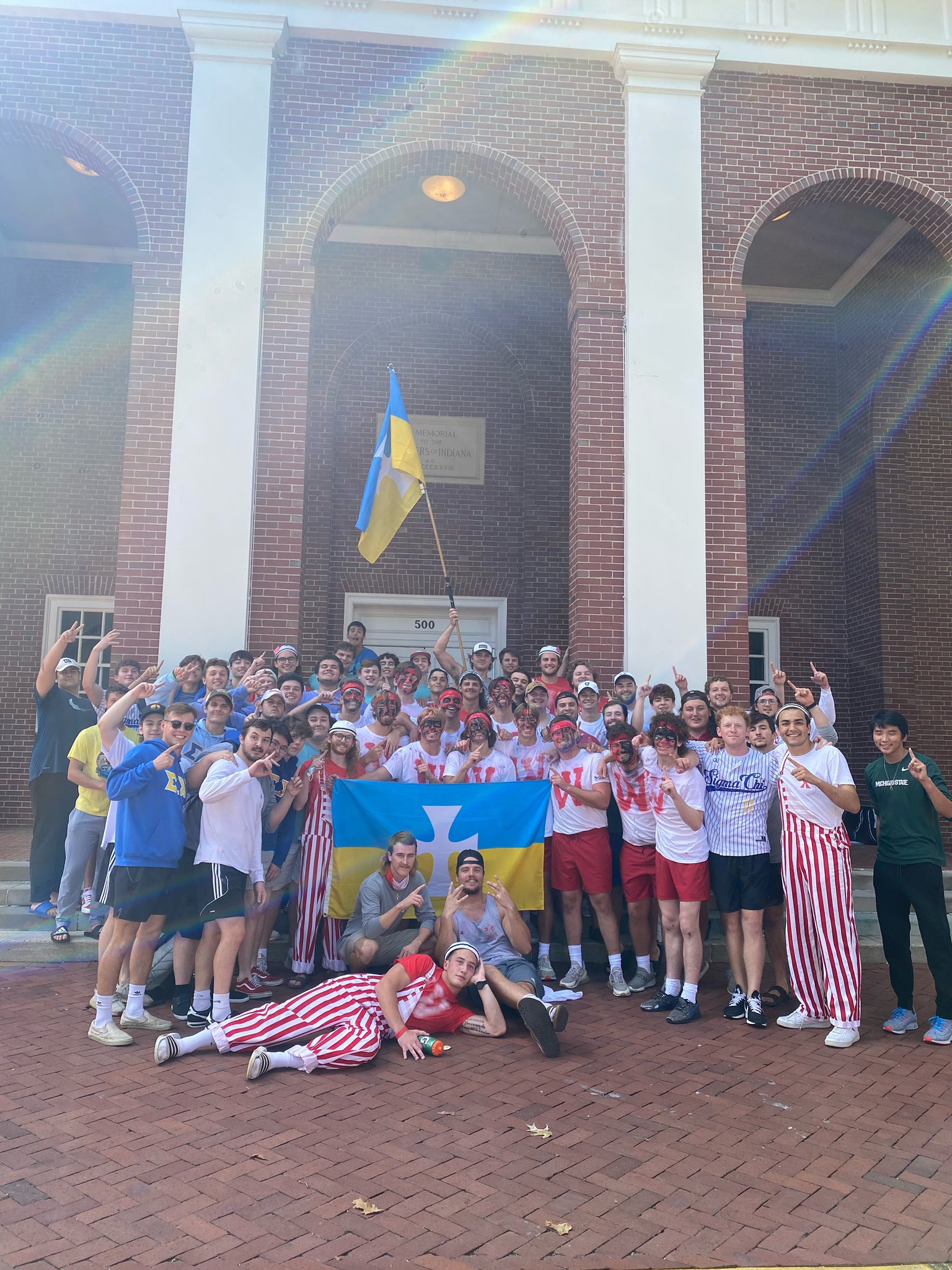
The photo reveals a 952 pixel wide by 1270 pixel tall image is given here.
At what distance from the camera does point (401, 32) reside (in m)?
9.76

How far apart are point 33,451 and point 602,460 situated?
7.87 m

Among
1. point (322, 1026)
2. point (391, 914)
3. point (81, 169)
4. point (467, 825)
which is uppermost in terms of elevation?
point (81, 169)

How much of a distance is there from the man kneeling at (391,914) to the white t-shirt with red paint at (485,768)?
2.59ft

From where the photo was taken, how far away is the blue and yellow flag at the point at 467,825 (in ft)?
22.6

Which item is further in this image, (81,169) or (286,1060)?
(81,169)

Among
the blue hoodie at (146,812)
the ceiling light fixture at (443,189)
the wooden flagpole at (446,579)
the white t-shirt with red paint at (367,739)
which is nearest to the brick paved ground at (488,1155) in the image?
the blue hoodie at (146,812)

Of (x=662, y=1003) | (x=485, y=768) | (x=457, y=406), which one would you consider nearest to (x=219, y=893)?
(x=485, y=768)

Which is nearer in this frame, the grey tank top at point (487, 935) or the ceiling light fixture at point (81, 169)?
the grey tank top at point (487, 935)

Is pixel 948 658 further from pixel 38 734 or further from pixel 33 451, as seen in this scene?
pixel 33 451

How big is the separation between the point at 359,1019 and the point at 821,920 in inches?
113

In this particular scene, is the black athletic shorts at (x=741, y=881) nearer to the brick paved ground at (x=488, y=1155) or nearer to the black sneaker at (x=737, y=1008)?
the black sneaker at (x=737, y=1008)

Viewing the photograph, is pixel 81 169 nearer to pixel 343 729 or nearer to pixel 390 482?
pixel 390 482

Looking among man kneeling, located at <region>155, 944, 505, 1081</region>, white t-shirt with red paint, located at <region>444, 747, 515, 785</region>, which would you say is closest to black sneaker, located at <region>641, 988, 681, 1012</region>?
man kneeling, located at <region>155, 944, 505, 1081</region>

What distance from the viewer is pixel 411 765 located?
7105 mm
